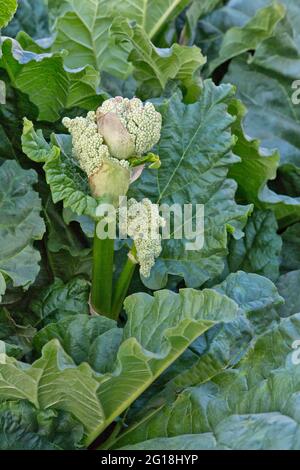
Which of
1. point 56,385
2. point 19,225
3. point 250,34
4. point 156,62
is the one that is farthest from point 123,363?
point 250,34

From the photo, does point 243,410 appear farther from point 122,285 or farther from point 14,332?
point 14,332

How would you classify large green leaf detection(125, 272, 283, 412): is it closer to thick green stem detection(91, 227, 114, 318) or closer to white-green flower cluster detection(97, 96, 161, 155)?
Result: thick green stem detection(91, 227, 114, 318)

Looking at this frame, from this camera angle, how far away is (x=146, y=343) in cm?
Result: 99

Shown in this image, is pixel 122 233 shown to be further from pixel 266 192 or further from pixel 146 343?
pixel 266 192

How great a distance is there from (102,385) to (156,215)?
21 centimetres

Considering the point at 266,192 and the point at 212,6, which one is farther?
the point at 212,6

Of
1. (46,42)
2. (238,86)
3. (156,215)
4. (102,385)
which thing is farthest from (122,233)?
(238,86)

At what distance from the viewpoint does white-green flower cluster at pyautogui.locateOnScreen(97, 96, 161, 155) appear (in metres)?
0.97

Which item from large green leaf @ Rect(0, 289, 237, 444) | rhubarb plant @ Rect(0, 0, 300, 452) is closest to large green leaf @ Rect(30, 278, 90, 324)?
rhubarb plant @ Rect(0, 0, 300, 452)

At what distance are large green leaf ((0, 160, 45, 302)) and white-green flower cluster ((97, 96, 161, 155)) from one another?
22 cm

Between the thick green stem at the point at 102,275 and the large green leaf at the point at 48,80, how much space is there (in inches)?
9.9

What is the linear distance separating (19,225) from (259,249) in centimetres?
39

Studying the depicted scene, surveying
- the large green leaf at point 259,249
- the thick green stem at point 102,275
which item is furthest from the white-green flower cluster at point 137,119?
the large green leaf at point 259,249

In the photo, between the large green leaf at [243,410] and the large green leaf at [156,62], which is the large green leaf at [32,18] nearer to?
the large green leaf at [156,62]
